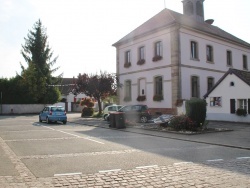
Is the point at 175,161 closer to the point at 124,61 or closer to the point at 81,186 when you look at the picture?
the point at 81,186

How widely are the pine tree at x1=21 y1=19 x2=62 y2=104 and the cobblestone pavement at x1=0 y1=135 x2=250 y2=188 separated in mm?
39061

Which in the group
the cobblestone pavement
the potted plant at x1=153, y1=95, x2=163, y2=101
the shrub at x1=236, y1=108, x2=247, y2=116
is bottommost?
the cobblestone pavement

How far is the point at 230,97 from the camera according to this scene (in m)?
24.0

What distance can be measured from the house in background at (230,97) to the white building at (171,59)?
360 centimetres

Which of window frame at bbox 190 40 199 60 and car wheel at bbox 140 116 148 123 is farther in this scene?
window frame at bbox 190 40 199 60

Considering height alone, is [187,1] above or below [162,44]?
above

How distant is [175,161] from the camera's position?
8.38 m

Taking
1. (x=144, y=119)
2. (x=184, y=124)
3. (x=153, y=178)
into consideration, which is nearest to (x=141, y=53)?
(x=144, y=119)

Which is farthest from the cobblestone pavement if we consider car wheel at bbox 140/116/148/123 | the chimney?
the chimney

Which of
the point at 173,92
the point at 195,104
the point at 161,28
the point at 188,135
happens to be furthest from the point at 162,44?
the point at 188,135

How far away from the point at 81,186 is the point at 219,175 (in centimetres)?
319

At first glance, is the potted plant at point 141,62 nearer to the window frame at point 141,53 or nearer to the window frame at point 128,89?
the window frame at point 141,53

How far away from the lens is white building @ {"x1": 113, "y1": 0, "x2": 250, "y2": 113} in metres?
29.2

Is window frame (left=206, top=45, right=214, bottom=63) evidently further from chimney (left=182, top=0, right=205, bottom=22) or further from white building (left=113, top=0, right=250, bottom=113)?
chimney (left=182, top=0, right=205, bottom=22)
